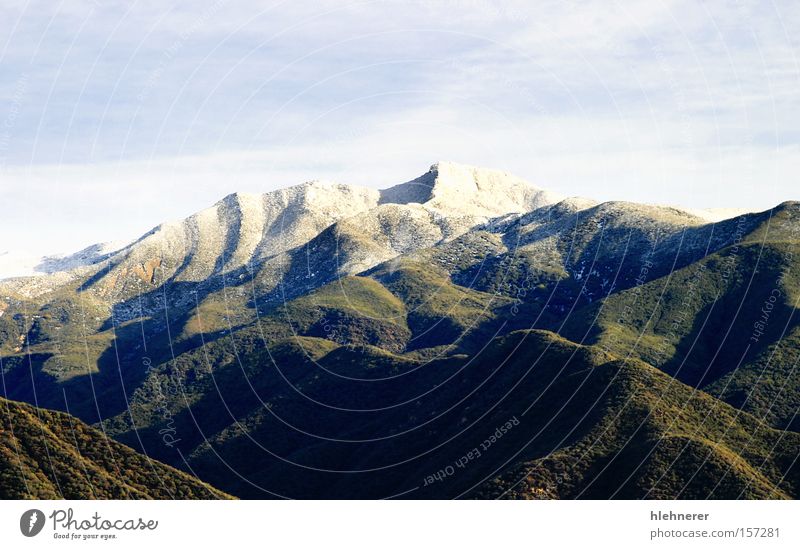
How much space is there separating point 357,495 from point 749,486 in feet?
250

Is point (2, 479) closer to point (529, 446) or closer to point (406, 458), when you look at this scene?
point (529, 446)

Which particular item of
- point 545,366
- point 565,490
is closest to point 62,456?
point 565,490

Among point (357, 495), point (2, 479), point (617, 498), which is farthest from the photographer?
point (357, 495)

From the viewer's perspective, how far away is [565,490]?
132 meters

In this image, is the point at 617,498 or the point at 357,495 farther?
the point at 357,495
